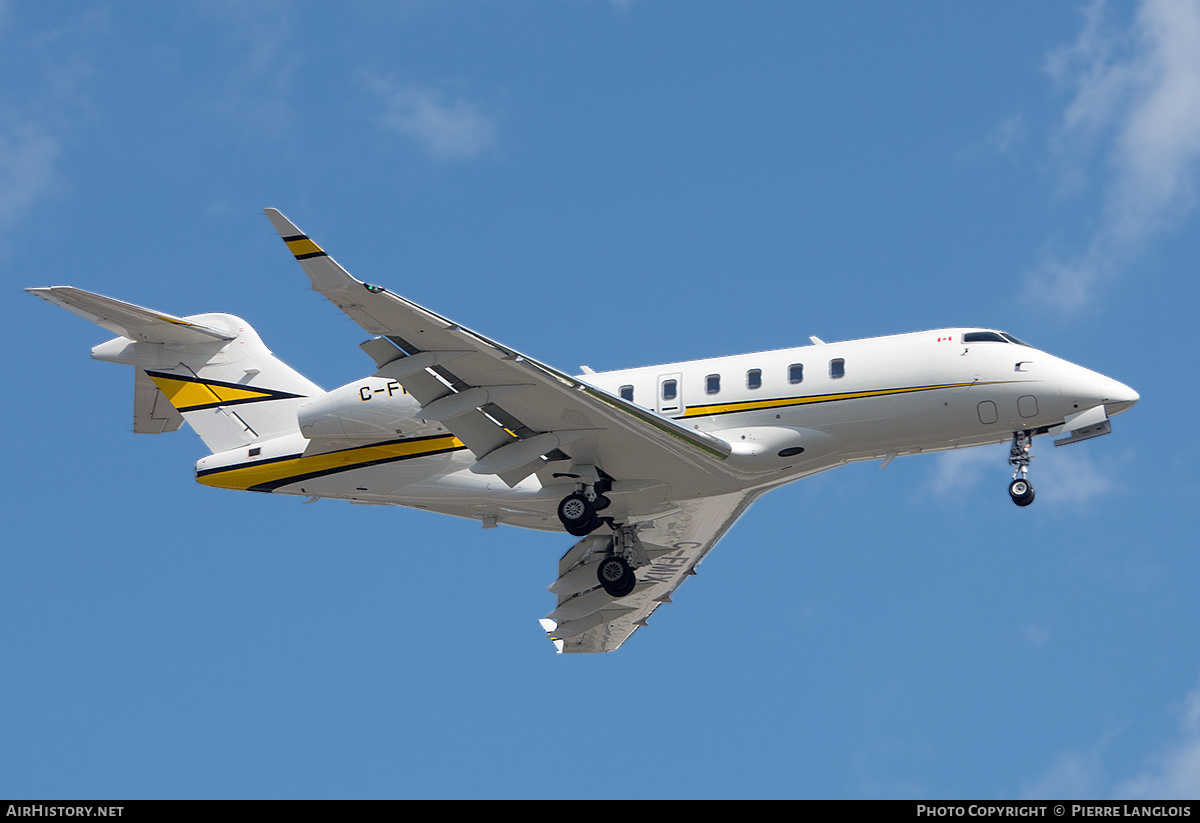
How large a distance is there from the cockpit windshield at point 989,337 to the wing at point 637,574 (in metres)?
5.12

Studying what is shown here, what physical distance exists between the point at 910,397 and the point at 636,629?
9.87 m

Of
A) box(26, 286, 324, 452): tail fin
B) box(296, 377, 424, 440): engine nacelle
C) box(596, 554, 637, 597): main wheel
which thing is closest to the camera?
box(296, 377, 424, 440): engine nacelle

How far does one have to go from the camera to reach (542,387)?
20.4m

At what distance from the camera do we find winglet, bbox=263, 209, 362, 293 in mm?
17703

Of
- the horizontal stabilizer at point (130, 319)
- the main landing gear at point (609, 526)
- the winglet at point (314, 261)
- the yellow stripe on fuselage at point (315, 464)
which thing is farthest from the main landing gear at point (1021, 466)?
the horizontal stabilizer at point (130, 319)

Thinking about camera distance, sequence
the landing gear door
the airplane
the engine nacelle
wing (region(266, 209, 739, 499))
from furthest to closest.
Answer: the landing gear door, the engine nacelle, the airplane, wing (region(266, 209, 739, 499))

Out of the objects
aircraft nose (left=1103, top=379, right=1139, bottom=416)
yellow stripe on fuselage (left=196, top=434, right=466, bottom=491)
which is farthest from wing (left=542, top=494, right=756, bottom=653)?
aircraft nose (left=1103, top=379, right=1139, bottom=416)

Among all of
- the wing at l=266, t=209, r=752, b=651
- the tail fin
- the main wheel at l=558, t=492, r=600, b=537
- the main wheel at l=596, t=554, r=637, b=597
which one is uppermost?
the tail fin

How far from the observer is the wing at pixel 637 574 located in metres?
25.2

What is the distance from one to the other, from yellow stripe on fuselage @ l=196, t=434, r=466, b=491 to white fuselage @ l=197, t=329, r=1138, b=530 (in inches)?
35.8

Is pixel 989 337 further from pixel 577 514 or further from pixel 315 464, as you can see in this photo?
A: pixel 315 464

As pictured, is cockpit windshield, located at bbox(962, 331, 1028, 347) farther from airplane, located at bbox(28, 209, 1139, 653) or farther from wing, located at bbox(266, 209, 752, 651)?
wing, located at bbox(266, 209, 752, 651)

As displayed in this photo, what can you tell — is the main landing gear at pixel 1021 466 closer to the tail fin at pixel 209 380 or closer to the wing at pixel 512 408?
the wing at pixel 512 408
